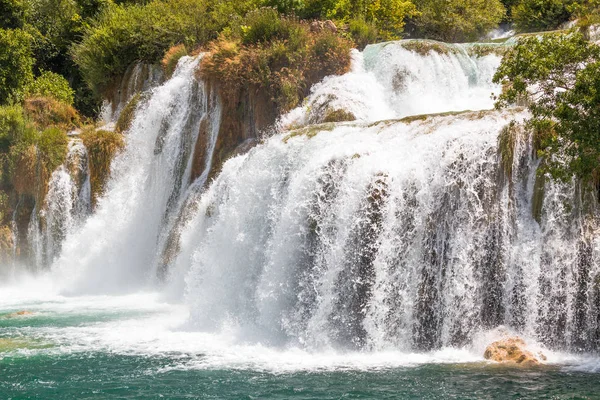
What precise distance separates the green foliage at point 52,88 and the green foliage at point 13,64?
0.40 metres

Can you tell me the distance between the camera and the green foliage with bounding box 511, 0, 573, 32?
25.8 metres

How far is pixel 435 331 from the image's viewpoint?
11852 mm

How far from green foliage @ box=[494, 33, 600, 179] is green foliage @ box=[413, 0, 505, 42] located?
57.9 ft

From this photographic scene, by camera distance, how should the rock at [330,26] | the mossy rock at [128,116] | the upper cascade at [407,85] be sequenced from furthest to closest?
1. the rock at [330,26]
2. the mossy rock at [128,116]
3. the upper cascade at [407,85]

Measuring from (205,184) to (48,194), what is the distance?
5.32 m

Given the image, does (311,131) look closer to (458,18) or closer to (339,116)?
(339,116)

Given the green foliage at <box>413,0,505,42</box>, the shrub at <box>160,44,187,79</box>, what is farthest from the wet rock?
the green foliage at <box>413,0,505,42</box>

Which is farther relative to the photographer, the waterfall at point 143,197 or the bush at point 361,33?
the bush at point 361,33

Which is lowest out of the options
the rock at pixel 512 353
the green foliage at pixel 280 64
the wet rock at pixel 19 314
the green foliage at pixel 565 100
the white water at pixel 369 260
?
the rock at pixel 512 353

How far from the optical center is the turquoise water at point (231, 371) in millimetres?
9766

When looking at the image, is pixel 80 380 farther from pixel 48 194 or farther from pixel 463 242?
pixel 48 194

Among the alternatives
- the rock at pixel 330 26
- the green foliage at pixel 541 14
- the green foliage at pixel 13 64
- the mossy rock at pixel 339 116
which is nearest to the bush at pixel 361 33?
the rock at pixel 330 26

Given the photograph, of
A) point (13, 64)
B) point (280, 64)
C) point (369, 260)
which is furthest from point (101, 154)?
point (369, 260)

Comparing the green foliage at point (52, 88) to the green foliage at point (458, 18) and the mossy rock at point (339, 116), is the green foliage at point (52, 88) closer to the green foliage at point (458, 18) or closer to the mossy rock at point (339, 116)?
the mossy rock at point (339, 116)
